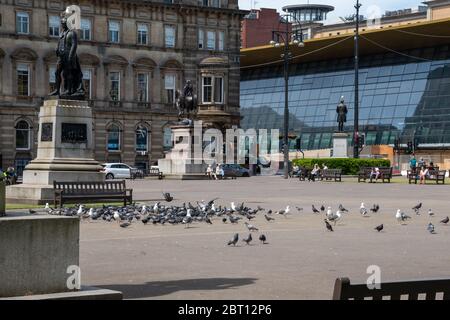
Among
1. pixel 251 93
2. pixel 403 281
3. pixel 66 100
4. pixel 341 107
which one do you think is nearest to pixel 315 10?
pixel 251 93

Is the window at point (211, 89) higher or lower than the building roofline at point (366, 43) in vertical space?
lower

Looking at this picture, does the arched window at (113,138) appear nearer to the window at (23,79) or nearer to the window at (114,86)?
the window at (114,86)

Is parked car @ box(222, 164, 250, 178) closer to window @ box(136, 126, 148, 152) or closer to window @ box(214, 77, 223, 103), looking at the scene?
window @ box(214, 77, 223, 103)

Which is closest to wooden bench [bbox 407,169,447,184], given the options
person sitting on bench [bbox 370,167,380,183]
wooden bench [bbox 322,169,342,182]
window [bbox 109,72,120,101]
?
person sitting on bench [bbox 370,167,380,183]

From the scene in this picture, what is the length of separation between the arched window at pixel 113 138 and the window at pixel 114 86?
254 cm

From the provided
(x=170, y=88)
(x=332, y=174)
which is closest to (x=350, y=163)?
(x=332, y=174)

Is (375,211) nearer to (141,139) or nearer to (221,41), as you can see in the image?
(141,139)

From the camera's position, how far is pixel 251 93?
4919 inches

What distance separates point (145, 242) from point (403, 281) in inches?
460

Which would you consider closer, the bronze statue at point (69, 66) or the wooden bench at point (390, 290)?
the wooden bench at point (390, 290)

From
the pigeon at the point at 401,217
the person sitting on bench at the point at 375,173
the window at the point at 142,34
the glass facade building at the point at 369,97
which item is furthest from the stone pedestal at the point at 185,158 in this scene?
the glass facade building at the point at 369,97

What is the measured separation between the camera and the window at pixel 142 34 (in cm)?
7875

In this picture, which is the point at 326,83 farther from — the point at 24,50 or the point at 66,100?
the point at 66,100

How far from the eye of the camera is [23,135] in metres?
72.8
